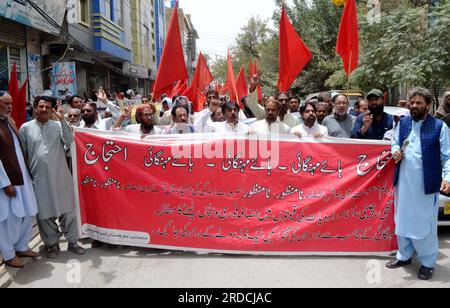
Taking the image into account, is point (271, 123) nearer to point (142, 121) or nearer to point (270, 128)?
point (270, 128)

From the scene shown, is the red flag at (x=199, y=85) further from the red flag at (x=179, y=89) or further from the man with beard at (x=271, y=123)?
the man with beard at (x=271, y=123)

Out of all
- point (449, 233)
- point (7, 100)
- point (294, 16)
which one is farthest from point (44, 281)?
point (294, 16)

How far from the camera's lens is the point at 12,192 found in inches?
153

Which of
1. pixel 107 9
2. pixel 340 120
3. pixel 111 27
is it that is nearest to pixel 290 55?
pixel 340 120

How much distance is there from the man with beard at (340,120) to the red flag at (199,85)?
3.77 m

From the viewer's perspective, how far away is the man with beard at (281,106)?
587 centimetres

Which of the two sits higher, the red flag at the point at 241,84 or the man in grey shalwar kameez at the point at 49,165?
the red flag at the point at 241,84

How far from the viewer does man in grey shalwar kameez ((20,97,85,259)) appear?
13.7 feet

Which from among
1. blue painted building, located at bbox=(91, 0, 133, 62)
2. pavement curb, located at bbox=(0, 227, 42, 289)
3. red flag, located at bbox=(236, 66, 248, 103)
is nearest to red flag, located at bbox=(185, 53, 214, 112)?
red flag, located at bbox=(236, 66, 248, 103)

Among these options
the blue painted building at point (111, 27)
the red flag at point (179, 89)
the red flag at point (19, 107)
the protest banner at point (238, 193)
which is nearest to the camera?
the protest banner at point (238, 193)

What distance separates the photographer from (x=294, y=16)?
24.5 m

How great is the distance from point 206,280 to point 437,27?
384 inches

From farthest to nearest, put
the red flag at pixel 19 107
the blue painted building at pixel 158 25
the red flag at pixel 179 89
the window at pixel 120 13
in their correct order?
the blue painted building at pixel 158 25 → the window at pixel 120 13 → the red flag at pixel 179 89 → the red flag at pixel 19 107

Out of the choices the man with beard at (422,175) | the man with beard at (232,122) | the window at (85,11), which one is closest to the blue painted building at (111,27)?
the window at (85,11)
